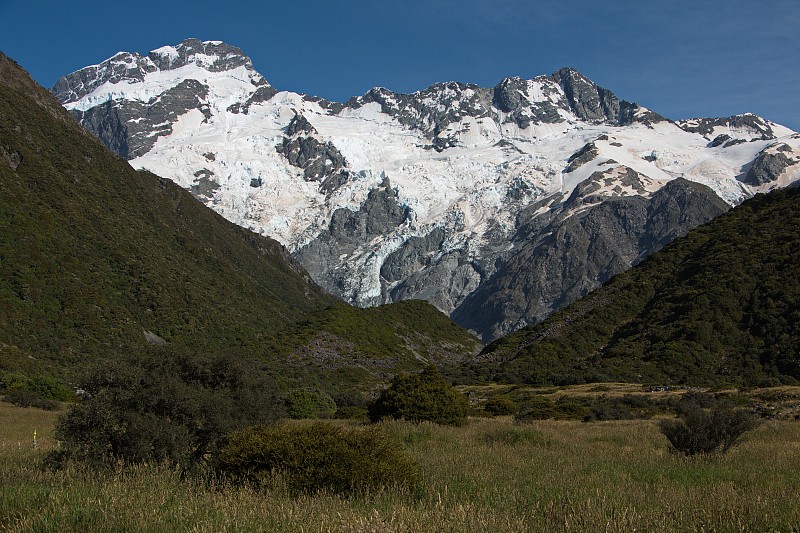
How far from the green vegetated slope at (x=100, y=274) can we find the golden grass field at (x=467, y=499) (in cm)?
4945

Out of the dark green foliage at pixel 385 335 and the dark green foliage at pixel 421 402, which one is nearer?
the dark green foliage at pixel 421 402

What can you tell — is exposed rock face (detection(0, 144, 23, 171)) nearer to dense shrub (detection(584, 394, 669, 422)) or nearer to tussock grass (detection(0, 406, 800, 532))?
dense shrub (detection(584, 394, 669, 422))

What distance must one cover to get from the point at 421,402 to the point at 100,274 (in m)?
64.2

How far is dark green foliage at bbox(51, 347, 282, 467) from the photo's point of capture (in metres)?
12.6

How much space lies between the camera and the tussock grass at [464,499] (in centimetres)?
700

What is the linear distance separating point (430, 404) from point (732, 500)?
20.3 m

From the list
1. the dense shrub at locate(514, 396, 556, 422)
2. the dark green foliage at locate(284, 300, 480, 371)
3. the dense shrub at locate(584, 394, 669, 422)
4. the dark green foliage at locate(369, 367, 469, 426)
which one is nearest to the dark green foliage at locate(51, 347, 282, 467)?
the dark green foliage at locate(369, 367, 469, 426)

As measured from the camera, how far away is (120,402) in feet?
43.5

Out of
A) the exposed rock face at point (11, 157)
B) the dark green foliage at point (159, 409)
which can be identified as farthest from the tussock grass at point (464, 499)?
the exposed rock face at point (11, 157)

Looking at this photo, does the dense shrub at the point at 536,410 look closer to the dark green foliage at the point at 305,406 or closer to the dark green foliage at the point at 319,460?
the dark green foliage at the point at 305,406

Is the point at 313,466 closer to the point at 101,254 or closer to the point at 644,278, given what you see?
the point at 644,278

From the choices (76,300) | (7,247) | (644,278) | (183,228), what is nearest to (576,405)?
(644,278)

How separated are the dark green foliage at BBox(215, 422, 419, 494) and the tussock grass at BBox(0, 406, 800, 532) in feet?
1.44

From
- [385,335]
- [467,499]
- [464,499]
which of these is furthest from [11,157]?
[467,499]
